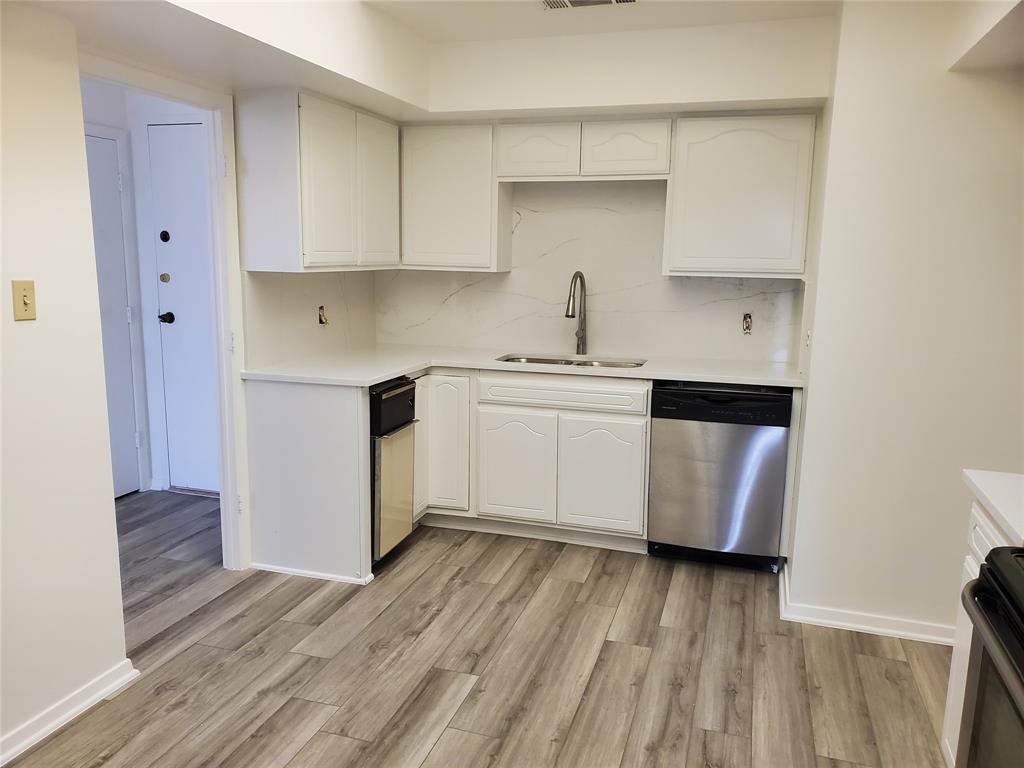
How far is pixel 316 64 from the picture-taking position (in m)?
2.67

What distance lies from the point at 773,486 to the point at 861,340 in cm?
83

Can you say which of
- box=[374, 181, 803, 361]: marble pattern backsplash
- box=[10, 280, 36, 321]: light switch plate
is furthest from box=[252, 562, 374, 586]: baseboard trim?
box=[10, 280, 36, 321]: light switch plate

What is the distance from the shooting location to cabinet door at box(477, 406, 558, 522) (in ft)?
11.9

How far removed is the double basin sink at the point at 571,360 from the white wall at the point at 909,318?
3.72 feet

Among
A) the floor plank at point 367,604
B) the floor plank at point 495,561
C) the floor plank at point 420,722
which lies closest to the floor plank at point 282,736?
the floor plank at point 420,722

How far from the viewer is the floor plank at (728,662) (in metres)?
2.35

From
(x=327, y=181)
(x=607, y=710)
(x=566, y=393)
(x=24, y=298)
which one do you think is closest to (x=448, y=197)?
(x=327, y=181)

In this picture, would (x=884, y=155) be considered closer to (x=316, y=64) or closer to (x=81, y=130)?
(x=316, y=64)

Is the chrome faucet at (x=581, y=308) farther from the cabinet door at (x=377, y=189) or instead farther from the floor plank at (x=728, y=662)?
the floor plank at (x=728, y=662)

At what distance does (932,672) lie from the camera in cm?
263

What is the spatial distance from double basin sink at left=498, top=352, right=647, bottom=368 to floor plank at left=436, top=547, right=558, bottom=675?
0.96 metres

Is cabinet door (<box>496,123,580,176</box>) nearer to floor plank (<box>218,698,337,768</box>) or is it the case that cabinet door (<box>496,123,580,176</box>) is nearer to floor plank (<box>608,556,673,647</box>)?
floor plank (<box>608,556,673,647</box>)

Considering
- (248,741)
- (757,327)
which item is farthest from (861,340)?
(248,741)

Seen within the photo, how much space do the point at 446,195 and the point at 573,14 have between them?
3.64ft
